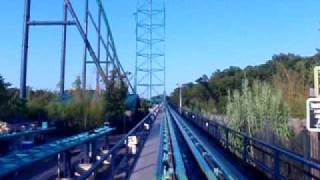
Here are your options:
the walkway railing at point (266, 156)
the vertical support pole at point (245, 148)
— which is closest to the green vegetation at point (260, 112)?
the walkway railing at point (266, 156)

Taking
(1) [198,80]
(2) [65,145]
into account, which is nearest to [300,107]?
(2) [65,145]

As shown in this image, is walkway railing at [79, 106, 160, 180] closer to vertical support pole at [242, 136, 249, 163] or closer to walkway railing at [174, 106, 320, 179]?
walkway railing at [174, 106, 320, 179]

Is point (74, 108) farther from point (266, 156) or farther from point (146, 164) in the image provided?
point (146, 164)

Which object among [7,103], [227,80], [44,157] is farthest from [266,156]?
[227,80]

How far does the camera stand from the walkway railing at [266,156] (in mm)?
9245

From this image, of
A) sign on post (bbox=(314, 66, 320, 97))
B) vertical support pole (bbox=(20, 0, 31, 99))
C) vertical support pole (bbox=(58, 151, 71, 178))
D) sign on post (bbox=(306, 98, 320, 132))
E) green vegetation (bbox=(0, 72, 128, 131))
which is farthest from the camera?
vertical support pole (bbox=(20, 0, 31, 99))

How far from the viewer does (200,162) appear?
495 inches

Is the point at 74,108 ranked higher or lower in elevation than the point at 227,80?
lower

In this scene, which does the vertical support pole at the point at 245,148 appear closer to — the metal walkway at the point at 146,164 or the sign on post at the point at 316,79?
the metal walkway at the point at 146,164

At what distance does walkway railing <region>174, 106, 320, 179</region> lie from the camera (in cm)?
925

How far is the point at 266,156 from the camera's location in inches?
564

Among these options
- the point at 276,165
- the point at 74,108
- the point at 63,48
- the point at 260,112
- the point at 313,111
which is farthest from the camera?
the point at 63,48

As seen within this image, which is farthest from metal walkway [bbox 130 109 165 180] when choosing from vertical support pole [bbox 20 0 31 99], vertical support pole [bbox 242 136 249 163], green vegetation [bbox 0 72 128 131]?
vertical support pole [bbox 20 0 31 99]

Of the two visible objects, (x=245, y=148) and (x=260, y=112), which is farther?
(x=260, y=112)
